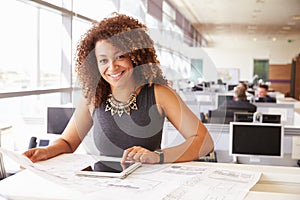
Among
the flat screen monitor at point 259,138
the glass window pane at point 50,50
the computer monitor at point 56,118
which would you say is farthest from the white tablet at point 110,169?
the glass window pane at point 50,50

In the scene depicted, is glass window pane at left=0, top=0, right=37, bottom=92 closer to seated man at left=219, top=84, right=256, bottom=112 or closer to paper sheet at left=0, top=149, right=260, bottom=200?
seated man at left=219, top=84, right=256, bottom=112

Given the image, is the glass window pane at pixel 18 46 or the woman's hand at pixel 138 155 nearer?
the woman's hand at pixel 138 155

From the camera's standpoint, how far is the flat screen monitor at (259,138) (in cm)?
338

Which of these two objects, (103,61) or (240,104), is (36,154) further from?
(240,104)

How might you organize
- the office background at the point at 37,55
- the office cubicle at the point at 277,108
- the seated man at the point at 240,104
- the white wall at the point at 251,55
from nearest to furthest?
the office background at the point at 37,55, the seated man at the point at 240,104, the office cubicle at the point at 277,108, the white wall at the point at 251,55

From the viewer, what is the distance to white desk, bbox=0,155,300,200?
1.00 metres

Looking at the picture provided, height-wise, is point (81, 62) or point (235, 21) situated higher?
point (235, 21)

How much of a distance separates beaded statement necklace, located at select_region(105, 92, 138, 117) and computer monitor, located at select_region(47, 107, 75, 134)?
2.18 m

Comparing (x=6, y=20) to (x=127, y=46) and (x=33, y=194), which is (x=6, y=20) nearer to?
(x=127, y=46)

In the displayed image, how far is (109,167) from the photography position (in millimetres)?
1215

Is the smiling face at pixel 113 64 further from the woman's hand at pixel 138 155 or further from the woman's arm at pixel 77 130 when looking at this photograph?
the woman's hand at pixel 138 155

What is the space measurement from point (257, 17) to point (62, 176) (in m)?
14.0

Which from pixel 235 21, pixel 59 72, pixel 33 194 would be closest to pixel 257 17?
pixel 235 21

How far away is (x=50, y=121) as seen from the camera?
365cm
